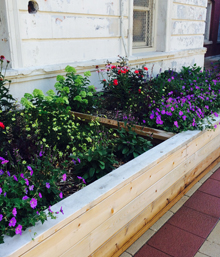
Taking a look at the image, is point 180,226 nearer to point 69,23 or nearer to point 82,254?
point 82,254

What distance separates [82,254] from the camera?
1787mm

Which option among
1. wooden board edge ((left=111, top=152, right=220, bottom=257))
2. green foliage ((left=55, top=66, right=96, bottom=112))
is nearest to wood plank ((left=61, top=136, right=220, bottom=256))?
wooden board edge ((left=111, top=152, right=220, bottom=257))

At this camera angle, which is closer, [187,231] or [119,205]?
[119,205]

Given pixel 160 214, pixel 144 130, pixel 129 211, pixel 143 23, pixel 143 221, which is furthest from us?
pixel 143 23

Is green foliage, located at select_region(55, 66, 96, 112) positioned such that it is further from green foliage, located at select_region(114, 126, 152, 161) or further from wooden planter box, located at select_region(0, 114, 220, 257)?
wooden planter box, located at select_region(0, 114, 220, 257)

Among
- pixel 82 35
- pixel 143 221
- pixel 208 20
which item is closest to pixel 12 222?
pixel 143 221

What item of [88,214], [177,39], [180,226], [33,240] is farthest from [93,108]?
[177,39]

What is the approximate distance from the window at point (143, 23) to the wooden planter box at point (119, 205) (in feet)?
10.5

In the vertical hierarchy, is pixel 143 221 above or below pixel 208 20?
below

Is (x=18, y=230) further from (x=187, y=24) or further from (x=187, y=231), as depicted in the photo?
(x=187, y=24)

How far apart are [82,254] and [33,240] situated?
47 centimetres

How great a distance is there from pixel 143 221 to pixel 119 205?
523 millimetres

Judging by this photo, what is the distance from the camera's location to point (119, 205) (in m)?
2.04

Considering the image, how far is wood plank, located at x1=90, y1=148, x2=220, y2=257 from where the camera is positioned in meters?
2.10
